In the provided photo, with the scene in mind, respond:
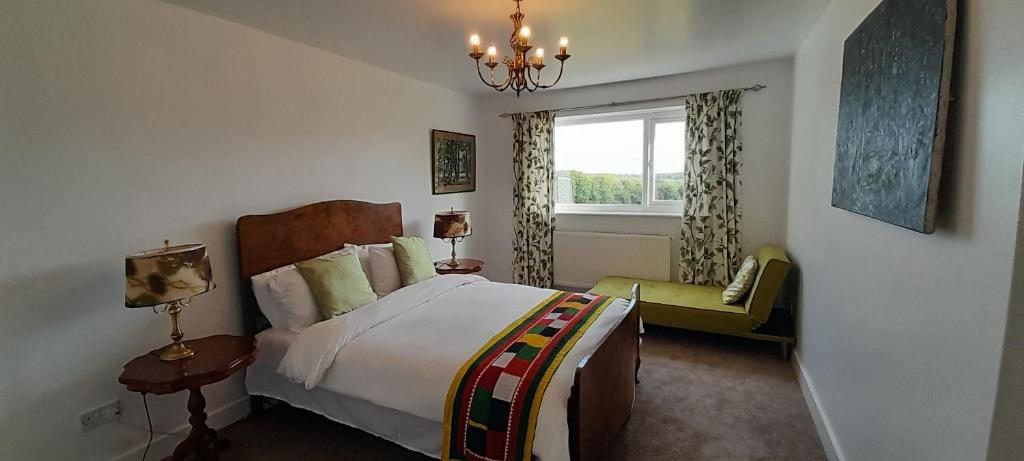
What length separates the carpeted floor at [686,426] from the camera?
2281 mm

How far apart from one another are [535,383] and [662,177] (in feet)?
10.5

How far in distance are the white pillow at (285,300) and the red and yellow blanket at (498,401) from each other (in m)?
1.17

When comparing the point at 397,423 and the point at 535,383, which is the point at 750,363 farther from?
the point at 397,423

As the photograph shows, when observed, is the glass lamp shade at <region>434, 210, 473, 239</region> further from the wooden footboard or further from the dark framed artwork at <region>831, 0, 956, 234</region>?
the dark framed artwork at <region>831, 0, 956, 234</region>

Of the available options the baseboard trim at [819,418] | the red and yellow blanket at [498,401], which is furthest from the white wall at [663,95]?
the red and yellow blanket at [498,401]

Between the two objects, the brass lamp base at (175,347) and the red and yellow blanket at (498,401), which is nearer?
the red and yellow blanket at (498,401)

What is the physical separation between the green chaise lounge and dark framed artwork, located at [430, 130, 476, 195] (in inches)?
76.4

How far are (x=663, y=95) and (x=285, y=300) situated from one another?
146 inches

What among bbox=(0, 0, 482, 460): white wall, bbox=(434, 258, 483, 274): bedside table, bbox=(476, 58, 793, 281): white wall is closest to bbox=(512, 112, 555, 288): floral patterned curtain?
bbox=(476, 58, 793, 281): white wall

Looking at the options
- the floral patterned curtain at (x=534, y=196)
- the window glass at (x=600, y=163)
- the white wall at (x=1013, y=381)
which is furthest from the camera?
the floral patterned curtain at (x=534, y=196)

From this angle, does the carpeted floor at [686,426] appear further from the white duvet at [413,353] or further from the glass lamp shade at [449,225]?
the glass lamp shade at [449,225]

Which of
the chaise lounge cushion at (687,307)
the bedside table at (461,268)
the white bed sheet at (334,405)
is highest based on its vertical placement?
the bedside table at (461,268)

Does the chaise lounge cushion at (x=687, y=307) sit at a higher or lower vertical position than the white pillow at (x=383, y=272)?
lower

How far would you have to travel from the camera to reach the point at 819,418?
7.89 feet
